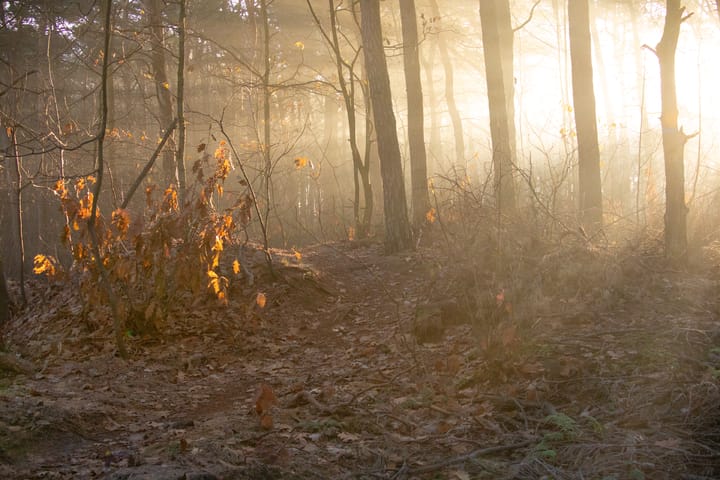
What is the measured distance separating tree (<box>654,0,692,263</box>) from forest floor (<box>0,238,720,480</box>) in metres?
0.41

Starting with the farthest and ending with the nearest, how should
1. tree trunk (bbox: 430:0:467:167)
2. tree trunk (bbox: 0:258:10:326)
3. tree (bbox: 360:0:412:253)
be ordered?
tree trunk (bbox: 430:0:467:167) < tree (bbox: 360:0:412:253) < tree trunk (bbox: 0:258:10:326)

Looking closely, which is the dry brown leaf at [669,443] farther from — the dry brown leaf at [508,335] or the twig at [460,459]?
the dry brown leaf at [508,335]

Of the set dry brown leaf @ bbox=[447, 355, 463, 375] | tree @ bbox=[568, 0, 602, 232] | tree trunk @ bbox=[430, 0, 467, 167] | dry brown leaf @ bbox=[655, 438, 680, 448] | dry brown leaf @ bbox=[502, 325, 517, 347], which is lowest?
dry brown leaf @ bbox=[655, 438, 680, 448]

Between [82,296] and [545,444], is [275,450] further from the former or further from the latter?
[82,296]

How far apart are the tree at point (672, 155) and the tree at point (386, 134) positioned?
4.41 meters

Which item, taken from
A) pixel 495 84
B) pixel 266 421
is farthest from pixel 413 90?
pixel 266 421

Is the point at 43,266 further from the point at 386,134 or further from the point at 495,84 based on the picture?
the point at 495,84

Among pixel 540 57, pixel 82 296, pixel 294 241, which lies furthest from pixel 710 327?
pixel 540 57

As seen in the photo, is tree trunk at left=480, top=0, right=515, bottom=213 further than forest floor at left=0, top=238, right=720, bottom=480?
Yes

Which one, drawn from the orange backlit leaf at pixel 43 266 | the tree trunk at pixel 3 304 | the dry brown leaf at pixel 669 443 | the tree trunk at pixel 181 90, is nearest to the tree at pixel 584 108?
the tree trunk at pixel 181 90

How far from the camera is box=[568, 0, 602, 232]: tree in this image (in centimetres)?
1041

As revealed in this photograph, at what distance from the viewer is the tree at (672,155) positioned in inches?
303

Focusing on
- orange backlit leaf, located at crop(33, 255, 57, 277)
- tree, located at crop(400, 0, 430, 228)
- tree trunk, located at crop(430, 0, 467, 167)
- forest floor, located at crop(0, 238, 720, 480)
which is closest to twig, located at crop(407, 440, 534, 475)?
forest floor, located at crop(0, 238, 720, 480)

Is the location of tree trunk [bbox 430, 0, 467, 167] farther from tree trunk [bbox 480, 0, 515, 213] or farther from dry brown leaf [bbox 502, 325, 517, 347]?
dry brown leaf [bbox 502, 325, 517, 347]
